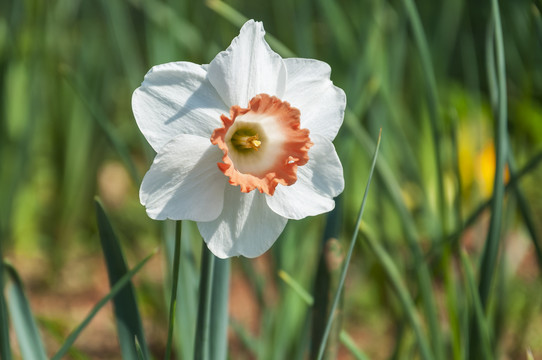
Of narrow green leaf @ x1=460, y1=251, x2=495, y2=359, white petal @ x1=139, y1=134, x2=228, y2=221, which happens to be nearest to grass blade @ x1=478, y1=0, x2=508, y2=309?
narrow green leaf @ x1=460, y1=251, x2=495, y2=359

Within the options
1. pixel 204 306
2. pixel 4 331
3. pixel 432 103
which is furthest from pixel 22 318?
pixel 432 103

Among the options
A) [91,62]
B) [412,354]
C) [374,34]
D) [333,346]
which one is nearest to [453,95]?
[374,34]

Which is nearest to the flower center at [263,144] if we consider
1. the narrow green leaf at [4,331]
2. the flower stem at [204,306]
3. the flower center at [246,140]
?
the flower center at [246,140]

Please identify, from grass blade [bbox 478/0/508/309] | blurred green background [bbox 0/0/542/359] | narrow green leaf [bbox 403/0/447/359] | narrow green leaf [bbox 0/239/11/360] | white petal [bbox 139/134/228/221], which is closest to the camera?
white petal [bbox 139/134/228/221]

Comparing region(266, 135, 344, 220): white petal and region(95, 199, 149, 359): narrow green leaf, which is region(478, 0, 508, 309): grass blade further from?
region(95, 199, 149, 359): narrow green leaf

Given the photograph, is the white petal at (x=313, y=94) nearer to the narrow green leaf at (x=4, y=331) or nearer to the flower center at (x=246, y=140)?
the flower center at (x=246, y=140)

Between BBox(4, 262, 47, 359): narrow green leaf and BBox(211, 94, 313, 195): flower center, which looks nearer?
BBox(211, 94, 313, 195): flower center
